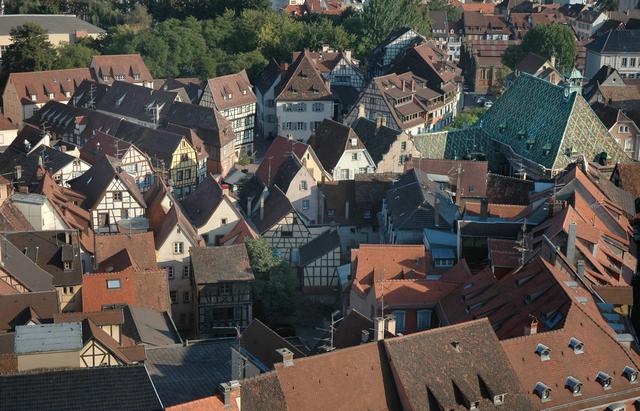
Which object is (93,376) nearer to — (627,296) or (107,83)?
(627,296)

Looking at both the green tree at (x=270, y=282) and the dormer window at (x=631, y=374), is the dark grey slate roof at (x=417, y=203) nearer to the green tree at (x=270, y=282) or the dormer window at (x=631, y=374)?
the green tree at (x=270, y=282)

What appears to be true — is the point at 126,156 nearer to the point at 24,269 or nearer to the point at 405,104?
the point at 24,269

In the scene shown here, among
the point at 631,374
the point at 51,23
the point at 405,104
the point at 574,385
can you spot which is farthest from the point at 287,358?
the point at 51,23

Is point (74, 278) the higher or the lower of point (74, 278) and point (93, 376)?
the lower

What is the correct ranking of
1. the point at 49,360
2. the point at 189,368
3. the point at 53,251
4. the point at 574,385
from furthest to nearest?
the point at 53,251 < the point at 189,368 < the point at 574,385 < the point at 49,360

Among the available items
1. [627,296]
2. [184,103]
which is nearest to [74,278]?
[627,296]

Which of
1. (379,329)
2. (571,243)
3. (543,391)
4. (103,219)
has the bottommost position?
(103,219)
